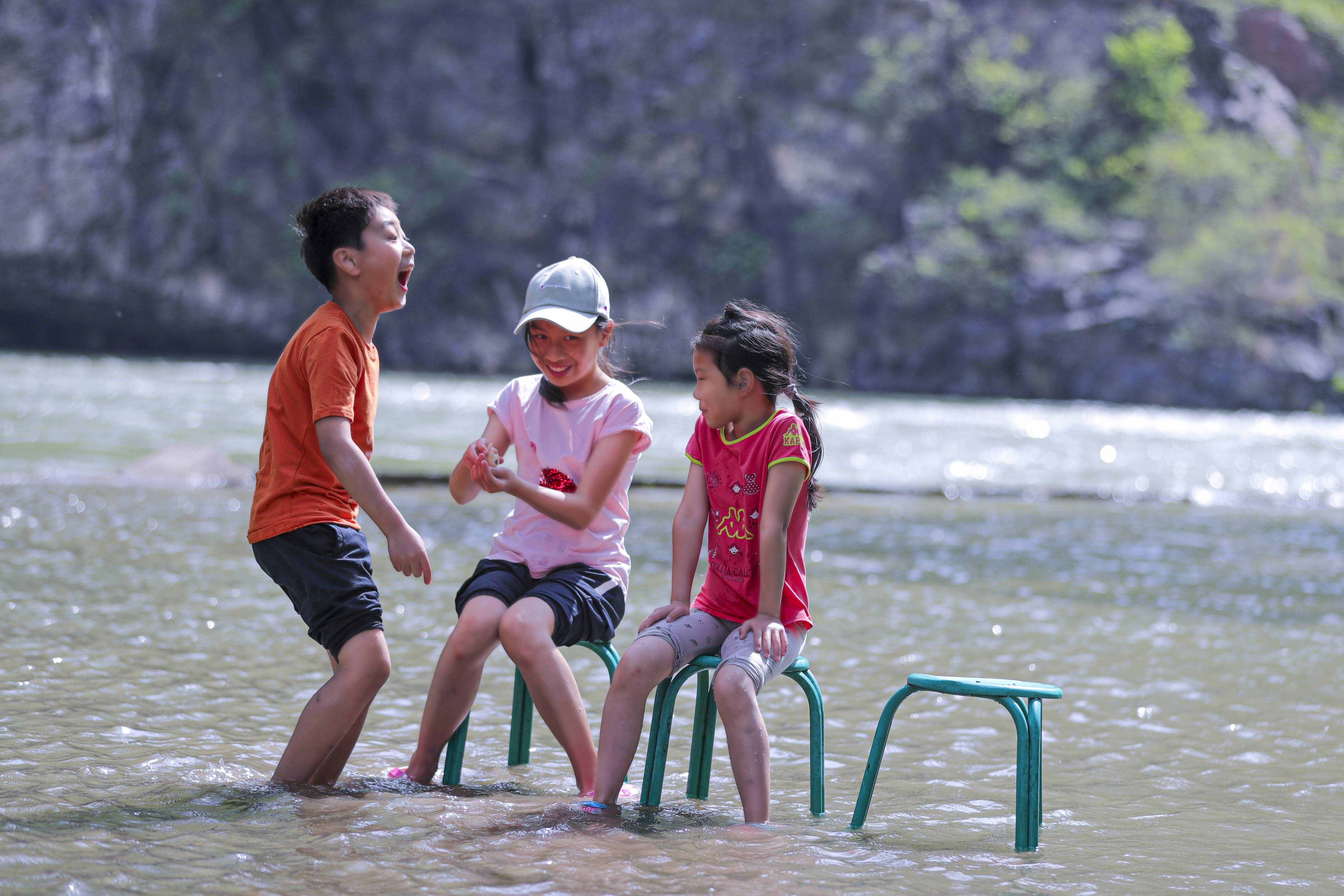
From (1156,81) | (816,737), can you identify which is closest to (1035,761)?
(816,737)

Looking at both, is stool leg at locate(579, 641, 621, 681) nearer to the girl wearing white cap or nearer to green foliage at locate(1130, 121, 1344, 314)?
the girl wearing white cap

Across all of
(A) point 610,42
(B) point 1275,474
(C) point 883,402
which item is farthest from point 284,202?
(B) point 1275,474

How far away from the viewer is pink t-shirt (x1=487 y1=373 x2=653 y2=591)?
3.31 m

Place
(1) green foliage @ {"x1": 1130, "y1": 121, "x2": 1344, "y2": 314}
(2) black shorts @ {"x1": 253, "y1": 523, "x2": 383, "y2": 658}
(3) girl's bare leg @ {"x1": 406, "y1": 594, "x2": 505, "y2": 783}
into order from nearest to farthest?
(2) black shorts @ {"x1": 253, "y1": 523, "x2": 383, "y2": 658} → (3) girl's bare leg @ {"x1": 406, "y1": 594, "x2": 505, "y2": 783} → (1) green foliage @ {"x1": 1130, "y1": 121, "x2": 1344, "y2": 314}

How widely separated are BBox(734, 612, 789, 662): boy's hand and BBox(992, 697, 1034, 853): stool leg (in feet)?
1.62

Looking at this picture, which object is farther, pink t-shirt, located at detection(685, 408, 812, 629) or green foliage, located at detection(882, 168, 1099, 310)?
green foliage, located at detection(882, 168, 1099, 310)

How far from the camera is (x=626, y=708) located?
3.04m

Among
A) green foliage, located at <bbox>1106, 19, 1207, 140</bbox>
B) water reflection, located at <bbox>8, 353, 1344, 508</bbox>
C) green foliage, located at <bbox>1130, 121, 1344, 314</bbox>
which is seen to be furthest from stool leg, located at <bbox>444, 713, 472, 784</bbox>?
green foliage, located at <bbox>1106, 19, 1207, 140</bbox>

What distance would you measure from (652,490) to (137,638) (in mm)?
6823

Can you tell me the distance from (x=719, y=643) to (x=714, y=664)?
0.09 metres

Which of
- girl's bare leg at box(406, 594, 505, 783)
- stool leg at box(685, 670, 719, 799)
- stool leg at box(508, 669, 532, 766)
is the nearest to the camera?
girl's bare leg at box(406, 594, 505, 783)

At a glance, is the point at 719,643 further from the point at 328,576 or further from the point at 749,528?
the point at 328,576

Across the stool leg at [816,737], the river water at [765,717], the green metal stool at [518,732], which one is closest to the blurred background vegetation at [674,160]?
the river water at [765,717]

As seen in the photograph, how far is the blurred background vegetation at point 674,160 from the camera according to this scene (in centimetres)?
4484
